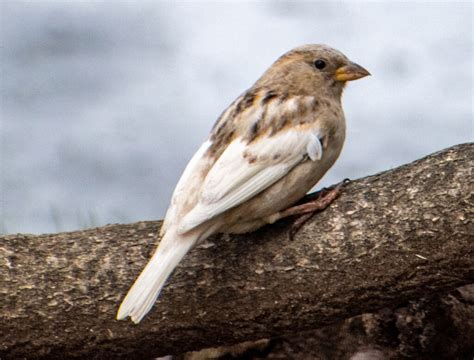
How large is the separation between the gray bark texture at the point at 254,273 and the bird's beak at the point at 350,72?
1.71ft

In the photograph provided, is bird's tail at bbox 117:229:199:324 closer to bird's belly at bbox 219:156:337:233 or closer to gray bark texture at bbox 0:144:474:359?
bird's belly at bbox 219:156:337:233

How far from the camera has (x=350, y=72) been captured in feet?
14.5

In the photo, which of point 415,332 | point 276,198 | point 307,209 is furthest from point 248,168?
point 415,332

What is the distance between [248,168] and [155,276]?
1.82ft

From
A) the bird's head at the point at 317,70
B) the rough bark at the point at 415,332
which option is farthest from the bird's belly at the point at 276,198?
the rough bark at the point at 415,332

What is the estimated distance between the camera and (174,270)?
4266mm

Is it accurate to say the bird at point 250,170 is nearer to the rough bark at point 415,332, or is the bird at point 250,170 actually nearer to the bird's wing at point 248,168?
the bird's wing at point 248,168

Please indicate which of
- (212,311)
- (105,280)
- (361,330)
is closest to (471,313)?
(361,330)

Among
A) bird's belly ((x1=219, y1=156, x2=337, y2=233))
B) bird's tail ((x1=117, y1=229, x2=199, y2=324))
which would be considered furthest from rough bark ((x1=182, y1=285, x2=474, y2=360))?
bird's tail ((x1=117, y1=229, x2=199, y2=324))

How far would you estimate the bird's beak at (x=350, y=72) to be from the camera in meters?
4.41

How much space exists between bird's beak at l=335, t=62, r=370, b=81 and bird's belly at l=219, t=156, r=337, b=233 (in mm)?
489

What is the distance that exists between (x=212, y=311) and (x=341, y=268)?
60cm

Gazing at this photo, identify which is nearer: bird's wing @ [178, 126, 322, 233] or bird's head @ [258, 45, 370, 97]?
bird's wing @ [178, 126, 322, 233]

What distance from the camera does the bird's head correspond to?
4.40 m
